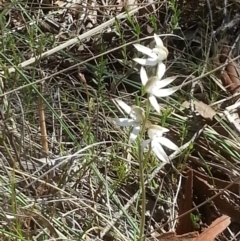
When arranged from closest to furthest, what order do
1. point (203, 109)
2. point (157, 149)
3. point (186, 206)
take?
1. point (157, 149)
2. point (186, 206)
3. point (203, 109)

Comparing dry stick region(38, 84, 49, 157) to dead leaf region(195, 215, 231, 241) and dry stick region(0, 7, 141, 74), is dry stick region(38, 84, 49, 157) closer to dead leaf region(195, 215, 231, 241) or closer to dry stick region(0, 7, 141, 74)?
dry stick region(0, 7, 141, 74)

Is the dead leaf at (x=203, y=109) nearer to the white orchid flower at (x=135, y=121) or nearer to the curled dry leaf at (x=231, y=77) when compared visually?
the curled dry leaf at (x=231, y=77)

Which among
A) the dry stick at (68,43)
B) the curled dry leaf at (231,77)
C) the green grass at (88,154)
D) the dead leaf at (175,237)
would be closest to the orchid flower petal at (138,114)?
the green grass at (88,154)

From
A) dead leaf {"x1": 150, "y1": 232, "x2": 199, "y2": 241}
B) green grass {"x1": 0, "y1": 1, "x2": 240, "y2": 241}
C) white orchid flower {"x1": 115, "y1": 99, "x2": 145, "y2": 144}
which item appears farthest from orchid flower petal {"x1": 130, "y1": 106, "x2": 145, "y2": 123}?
dead leaf {"x1": 150, "y1": 232, "x2": 199, "y2": 241}

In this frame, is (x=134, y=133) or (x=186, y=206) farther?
(x=186, y=206)

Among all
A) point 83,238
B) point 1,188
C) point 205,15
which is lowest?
point 83,238

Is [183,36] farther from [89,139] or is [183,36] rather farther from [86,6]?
[89,139]

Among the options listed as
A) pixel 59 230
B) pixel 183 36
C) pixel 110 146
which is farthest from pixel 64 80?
pixel 59 230

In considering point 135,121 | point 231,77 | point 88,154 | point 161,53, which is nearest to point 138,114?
point 135,121

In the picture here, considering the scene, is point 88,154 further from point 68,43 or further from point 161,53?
point 68,43
